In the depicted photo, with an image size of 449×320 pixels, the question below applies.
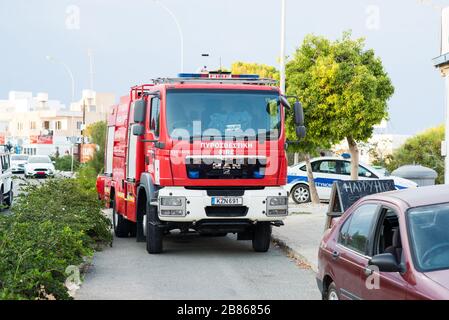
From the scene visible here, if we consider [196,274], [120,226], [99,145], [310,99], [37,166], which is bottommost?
[196,274]

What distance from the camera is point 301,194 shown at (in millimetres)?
32031

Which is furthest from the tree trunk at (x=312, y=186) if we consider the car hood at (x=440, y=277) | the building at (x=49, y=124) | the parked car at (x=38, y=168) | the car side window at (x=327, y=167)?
the building at (x=49, y=124)

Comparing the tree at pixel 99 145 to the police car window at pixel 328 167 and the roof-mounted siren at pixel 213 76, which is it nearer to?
the police car window at pixel 328 167

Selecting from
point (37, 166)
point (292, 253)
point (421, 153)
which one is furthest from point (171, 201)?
point (37, 166)

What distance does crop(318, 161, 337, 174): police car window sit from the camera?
3181 centimetres

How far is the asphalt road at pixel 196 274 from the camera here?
11641 millimetres

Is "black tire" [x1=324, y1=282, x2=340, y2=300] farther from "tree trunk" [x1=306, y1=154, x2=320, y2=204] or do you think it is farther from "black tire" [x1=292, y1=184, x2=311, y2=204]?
"black tire" [x1=292, y1=184, x2=311, y2=204]

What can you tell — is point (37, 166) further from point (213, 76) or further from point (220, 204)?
point (220, 204)

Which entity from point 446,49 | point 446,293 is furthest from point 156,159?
point 446,49

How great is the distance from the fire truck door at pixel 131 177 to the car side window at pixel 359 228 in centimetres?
946

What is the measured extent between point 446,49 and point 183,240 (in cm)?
1217

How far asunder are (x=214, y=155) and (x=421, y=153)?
1470 inches

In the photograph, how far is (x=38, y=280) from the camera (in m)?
10.0

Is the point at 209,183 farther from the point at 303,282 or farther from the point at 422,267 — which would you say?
the point at 422,267
